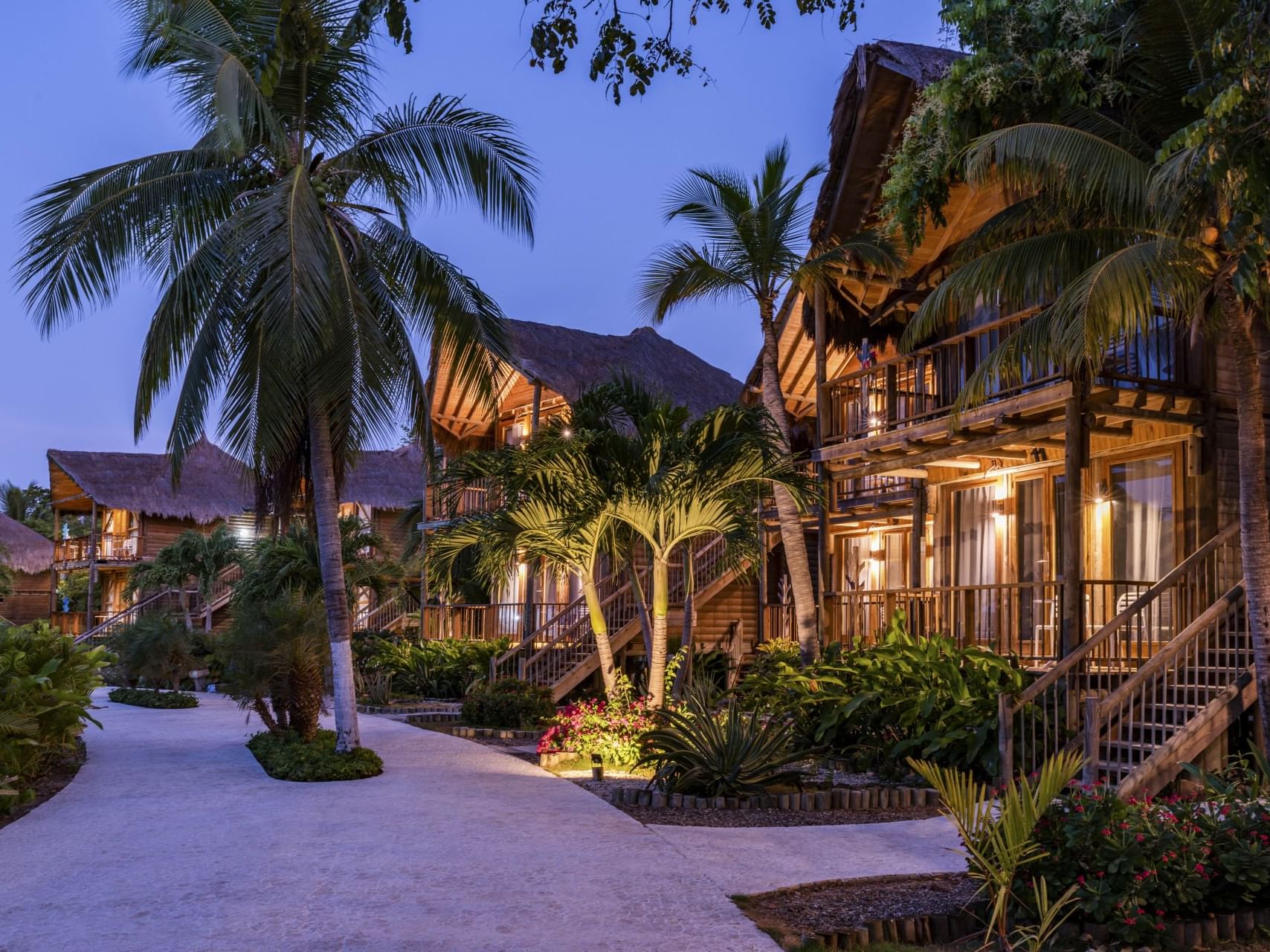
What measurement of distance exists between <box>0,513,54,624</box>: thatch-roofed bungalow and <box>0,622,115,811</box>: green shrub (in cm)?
3678

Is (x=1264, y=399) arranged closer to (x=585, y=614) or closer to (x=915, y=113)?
(x=915, y=113)

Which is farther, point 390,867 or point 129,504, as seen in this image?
point 129,504

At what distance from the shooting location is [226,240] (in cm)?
1171

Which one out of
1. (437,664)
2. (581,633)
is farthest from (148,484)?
(581,633)

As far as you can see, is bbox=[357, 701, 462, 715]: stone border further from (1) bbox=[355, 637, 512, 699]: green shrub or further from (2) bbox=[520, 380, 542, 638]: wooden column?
(2) bbox=[520, 380, 542, 638]: wooden column

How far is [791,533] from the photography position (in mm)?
14562

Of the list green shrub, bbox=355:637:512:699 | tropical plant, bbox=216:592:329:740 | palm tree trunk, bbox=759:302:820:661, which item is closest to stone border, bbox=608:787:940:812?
tropical plant, bbox=216:592:329:740

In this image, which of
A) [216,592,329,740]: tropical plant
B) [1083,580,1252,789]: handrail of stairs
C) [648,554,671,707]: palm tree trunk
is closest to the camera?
[1083,580,1252,789]: handrail of stairs

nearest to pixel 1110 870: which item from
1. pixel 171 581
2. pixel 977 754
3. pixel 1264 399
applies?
pixel 977 754

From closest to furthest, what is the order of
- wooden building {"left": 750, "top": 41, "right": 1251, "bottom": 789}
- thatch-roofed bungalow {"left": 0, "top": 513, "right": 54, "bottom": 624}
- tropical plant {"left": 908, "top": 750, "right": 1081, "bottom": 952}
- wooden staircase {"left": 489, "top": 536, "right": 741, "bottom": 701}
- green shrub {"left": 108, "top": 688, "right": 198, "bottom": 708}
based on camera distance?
1. tropical plant {"left": 908, "top": 750, "right": 1081, "bottom": 952}
2. wooden building {"left": 750, "top": 41, "right": 1251, "bottom": 789}
3. wooden staircase {"left": 489, "top": 536, "right": 741, "bottom": 701}
4. green shrub {"left": 108, "top": 688, "right": 198, "bottom": 708}
5. thatch-roofed bungalow {"left": 0, "top": 513, "right": 54, "bottom": 624}

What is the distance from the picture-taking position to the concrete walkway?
18.5ft

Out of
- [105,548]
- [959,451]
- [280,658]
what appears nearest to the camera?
[280,658]

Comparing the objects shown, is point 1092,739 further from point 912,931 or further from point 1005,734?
point 912,931

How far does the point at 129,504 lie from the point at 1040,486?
3237 cm
